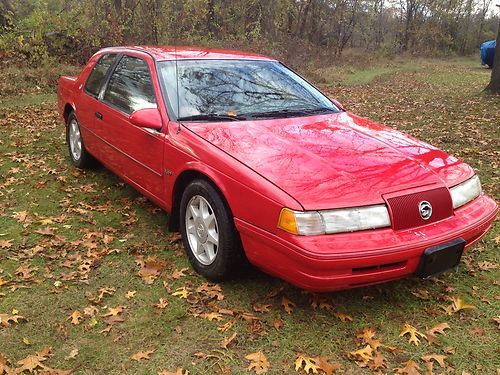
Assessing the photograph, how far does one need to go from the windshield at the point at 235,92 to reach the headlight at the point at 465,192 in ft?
4.55

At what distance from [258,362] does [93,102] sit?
351 centimetres

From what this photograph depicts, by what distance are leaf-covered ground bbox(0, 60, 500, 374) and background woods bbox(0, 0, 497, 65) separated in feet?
31.0

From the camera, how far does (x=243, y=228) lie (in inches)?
117

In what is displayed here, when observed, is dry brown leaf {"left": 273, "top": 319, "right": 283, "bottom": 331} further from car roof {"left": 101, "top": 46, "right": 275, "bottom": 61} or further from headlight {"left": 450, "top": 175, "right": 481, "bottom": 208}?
car roof {"left": 101, "top": 46, "right": 275, "bottom": 61}

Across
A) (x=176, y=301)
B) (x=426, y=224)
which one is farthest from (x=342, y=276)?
(x=176, y=301)

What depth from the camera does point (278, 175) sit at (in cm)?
291

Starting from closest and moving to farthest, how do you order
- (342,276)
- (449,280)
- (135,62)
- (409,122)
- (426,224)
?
1. (342,276)
2. (426,224)
3. (449,280)
4. (135,62)
5. (409,122)

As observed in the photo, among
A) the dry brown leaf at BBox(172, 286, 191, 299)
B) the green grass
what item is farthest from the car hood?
the green grass

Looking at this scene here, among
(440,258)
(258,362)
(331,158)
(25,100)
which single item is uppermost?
(331,158)

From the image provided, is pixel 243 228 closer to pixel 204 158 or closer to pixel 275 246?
pixel 275 246

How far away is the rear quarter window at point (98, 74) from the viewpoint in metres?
5.02

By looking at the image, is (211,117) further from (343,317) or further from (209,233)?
(343,317)

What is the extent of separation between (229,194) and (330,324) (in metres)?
1.06

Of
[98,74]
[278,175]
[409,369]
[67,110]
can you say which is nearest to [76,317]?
[278,175]
